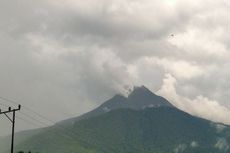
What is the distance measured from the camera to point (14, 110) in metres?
103

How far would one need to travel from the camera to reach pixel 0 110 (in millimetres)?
101438

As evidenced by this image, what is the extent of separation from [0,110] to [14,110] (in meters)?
2.95
